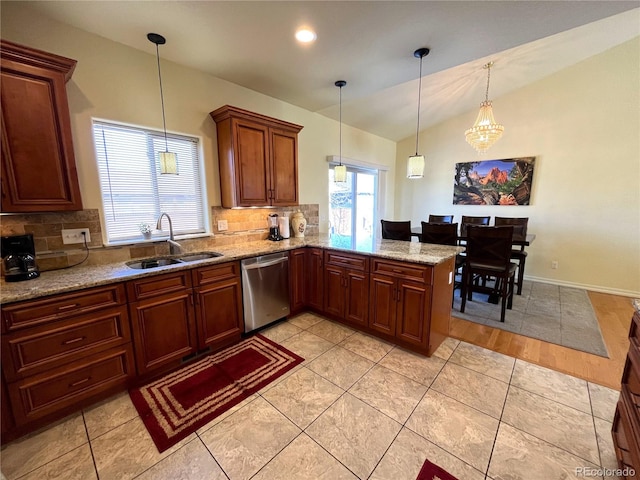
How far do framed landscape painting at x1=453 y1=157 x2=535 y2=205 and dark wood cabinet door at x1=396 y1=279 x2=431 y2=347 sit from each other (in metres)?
3.56

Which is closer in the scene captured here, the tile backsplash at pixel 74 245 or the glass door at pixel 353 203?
the tile backsplash at pixel 74 245

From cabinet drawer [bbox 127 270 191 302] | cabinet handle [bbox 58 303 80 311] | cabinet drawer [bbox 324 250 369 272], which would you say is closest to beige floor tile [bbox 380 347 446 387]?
cabinet drawer [bbox 324 250 369 272]

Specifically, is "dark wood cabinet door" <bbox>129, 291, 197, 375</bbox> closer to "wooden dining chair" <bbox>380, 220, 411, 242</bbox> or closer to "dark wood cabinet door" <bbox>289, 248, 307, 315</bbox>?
"dark wood cabinet door" <bbox>289, 248, 307, 315</bbox>

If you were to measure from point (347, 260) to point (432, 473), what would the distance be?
171 centimetres

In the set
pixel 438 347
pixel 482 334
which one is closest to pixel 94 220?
pixel 438 347

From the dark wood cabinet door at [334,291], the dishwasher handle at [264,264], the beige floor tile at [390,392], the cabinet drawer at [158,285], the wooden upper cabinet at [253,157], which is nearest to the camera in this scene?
the beige floor tile at [390,392]

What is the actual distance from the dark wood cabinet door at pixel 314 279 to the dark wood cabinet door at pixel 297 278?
2.1 inches

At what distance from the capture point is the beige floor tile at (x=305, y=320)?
9.62 feet

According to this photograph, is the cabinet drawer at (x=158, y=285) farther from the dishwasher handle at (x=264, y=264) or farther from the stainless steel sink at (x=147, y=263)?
the dishwasher handle at (x=264, y=264)

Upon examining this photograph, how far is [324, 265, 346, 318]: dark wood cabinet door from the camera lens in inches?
110

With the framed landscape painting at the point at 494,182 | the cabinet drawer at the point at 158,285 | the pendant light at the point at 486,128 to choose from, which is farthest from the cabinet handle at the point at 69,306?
the framed landscape painting at the point at 494,182

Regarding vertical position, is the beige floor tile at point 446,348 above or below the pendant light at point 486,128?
below

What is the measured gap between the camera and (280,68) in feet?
8.45

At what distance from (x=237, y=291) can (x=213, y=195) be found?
43.6 inches
